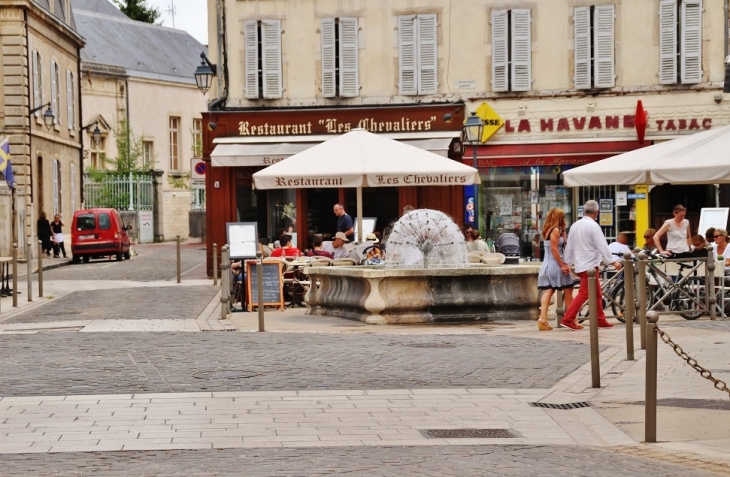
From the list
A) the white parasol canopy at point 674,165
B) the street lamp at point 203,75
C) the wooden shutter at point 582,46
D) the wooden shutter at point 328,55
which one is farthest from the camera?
the wooden shutter at point 328,55

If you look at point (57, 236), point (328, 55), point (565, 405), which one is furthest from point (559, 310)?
point (57, 236)

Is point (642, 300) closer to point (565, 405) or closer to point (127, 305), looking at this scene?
point (565, 405)

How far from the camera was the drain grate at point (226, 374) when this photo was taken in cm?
1216

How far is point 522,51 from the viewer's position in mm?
31422

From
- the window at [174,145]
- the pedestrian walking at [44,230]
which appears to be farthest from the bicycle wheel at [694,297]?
the window at [174,145]

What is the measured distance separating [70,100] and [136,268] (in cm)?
1686

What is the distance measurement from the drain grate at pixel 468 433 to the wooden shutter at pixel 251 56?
23678 mm

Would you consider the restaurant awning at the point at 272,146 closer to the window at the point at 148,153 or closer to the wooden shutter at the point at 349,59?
the wooden shutter at the point at 349,59

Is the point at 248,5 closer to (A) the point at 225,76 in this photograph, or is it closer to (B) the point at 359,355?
(A) the point at 225,76

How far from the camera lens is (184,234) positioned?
5925 centimetres

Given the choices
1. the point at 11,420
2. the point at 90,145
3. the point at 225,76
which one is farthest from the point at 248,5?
the point at 90,145

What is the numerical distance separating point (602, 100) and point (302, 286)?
11.7 metres

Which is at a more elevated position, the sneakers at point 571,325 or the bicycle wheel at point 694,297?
the bicycle wheel at point 694,297

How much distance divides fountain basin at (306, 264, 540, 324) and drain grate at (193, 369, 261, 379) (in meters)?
5.41
